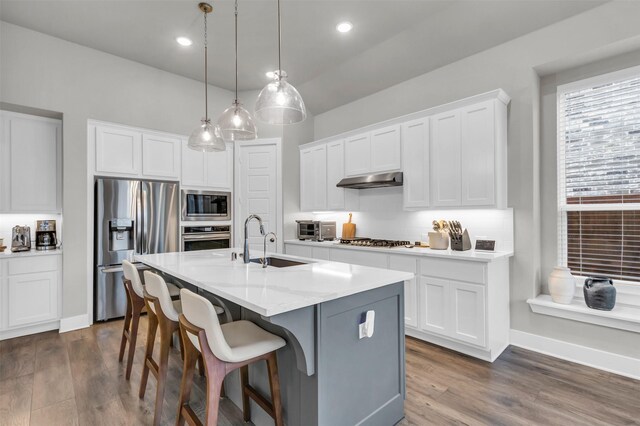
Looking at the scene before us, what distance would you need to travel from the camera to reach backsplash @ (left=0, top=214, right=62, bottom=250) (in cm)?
370

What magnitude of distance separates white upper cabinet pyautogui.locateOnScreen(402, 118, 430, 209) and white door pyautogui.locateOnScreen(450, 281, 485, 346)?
3.26 ft

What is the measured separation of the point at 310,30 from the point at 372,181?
1.79 metres

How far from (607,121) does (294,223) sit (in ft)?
12.6

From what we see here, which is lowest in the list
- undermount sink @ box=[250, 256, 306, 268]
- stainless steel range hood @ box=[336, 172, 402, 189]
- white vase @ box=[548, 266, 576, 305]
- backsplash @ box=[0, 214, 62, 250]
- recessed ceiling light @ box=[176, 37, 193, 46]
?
white vase @ box=[548, 266, 576, 305]

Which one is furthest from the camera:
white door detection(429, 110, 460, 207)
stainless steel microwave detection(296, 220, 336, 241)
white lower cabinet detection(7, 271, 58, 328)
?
stainless steel microwave detection(296, 220, 336, 241)

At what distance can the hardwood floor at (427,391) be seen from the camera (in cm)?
204

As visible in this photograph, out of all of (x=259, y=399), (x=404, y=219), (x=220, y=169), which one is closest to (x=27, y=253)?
(x=220, y=169)

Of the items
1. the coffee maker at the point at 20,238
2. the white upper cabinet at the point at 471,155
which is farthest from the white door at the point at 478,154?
the coffee maker at the point at 20,238

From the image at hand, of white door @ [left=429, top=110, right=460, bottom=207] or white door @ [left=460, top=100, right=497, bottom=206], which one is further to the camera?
white door @ [left=429, top=110, right=460, bottom=207]

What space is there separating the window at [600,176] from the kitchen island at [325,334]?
2.21 metres

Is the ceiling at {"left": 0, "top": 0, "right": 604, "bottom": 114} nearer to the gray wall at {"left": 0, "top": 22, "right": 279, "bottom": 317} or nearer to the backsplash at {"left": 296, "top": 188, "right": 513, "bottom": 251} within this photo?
the gray wall at {"left": 0, "top": 22, "right": 279, "bottom": 317}

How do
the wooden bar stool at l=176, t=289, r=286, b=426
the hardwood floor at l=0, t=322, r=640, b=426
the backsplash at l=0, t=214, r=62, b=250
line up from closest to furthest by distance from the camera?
the wooden bar stool at l=176, t=289, r=286, b=426
the hardwood floor at l=0, t=322, r=640, b=426
the backsplash at l=0, t=214, r=62, b=250

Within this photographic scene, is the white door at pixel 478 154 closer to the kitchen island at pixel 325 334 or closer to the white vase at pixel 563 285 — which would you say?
the white vase at pixel 563 285

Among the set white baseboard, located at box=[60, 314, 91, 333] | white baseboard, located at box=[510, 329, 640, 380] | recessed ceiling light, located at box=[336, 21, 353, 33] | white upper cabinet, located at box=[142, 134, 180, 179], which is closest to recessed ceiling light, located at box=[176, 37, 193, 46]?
white upper cabinet, located at box=[142, 134, 180, 179]
